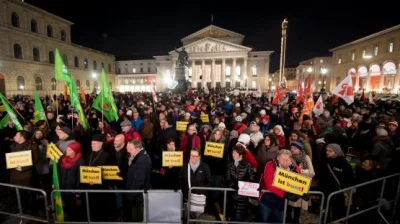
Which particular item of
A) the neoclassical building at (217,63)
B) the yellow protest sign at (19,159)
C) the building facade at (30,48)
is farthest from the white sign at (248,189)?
the neoclassical building at (217,63)

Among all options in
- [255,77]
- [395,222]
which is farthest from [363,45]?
[395,222]

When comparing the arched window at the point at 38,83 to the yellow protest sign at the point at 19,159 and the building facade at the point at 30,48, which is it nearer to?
the building facade at the point at 30,48

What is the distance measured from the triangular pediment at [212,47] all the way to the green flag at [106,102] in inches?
2344

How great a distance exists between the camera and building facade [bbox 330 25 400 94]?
41281mm

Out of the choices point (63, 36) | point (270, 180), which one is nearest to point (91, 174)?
point (270, 180)

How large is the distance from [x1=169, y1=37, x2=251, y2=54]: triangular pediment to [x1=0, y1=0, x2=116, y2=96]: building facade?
29.6 m

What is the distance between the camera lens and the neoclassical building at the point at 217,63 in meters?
65.7

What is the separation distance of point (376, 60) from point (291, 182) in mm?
55635

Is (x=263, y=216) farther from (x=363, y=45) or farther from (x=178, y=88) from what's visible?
(x=363, y=45)

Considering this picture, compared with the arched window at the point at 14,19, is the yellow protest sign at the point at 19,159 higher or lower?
lower

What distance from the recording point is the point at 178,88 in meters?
23.1

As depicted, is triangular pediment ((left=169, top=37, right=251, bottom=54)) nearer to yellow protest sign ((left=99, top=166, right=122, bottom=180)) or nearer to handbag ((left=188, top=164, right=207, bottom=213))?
yellow protest sign ((left=99, top=166, right=122, bottom=180))

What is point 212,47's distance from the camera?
2596 inches

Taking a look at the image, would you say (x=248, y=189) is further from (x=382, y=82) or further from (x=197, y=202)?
(x=382, y=82)
